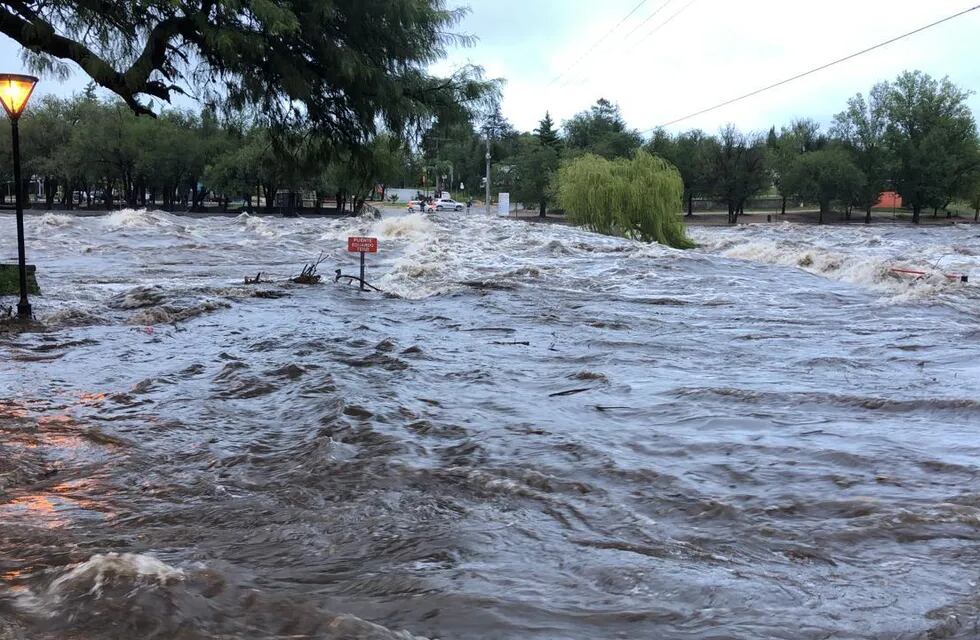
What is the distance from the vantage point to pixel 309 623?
148 inches

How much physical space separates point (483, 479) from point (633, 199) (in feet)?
124

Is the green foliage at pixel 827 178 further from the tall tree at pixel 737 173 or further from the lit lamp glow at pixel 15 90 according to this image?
the lit lamp glow at pixel 15 90

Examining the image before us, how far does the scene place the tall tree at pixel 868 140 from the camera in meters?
87.0

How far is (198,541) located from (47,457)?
231 centimetres

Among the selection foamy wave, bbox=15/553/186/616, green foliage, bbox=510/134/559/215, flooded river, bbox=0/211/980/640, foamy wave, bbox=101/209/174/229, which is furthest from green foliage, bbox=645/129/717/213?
foamy wave, bbox=15/553/186/616

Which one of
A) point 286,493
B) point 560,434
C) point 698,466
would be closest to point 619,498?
point 698,466

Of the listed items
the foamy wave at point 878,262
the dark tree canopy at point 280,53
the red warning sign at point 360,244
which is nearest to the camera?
the dark tree canopy at point 280,53

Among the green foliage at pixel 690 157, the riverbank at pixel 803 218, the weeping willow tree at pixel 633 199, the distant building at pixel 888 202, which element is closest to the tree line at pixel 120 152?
the riverbank at pixel 803 218

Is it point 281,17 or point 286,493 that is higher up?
point 281,17

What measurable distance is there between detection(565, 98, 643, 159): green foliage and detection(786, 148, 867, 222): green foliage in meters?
17.3

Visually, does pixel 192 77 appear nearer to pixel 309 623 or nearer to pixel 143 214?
pixel 309 623

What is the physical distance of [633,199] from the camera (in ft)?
139

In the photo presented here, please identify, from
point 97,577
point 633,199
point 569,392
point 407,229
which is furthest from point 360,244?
point 407,229

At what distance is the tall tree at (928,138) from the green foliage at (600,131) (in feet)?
91.5
